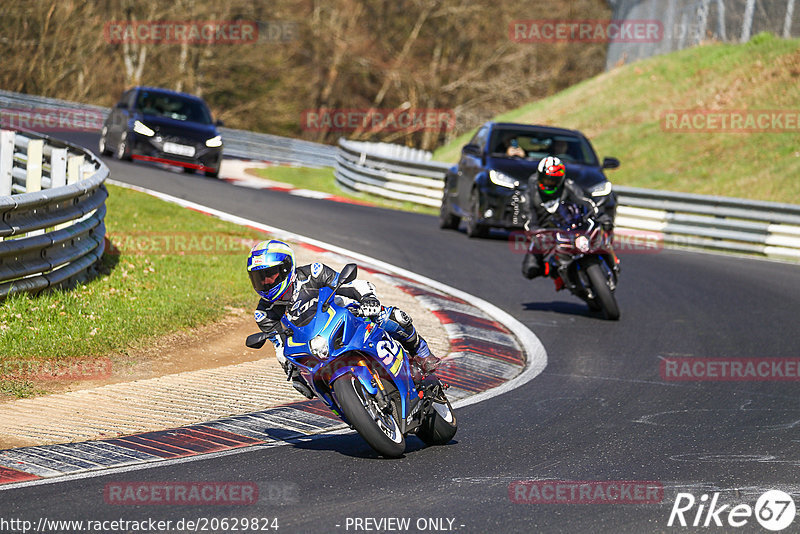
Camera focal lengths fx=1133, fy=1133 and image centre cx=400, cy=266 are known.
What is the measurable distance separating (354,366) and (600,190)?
11.6 metres

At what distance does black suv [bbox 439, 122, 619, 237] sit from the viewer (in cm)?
1756

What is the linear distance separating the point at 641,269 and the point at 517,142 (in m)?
3.78

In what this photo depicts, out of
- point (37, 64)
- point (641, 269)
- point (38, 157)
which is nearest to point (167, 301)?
point (38, 157)

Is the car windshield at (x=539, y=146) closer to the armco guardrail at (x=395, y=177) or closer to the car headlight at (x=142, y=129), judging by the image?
the armco guardrail at (x=395, y=177)

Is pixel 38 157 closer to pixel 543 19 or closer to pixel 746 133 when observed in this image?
pixel 746 133

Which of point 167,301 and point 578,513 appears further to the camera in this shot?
point 167,301

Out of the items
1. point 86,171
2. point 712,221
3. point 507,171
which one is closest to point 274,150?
point 712,221

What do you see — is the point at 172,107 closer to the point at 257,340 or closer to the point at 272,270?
the point at 257,340

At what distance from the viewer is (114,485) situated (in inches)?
226

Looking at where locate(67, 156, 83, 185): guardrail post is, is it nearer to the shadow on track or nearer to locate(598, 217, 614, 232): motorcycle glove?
locate(598, 217, 614, 232): motorcycle glove
